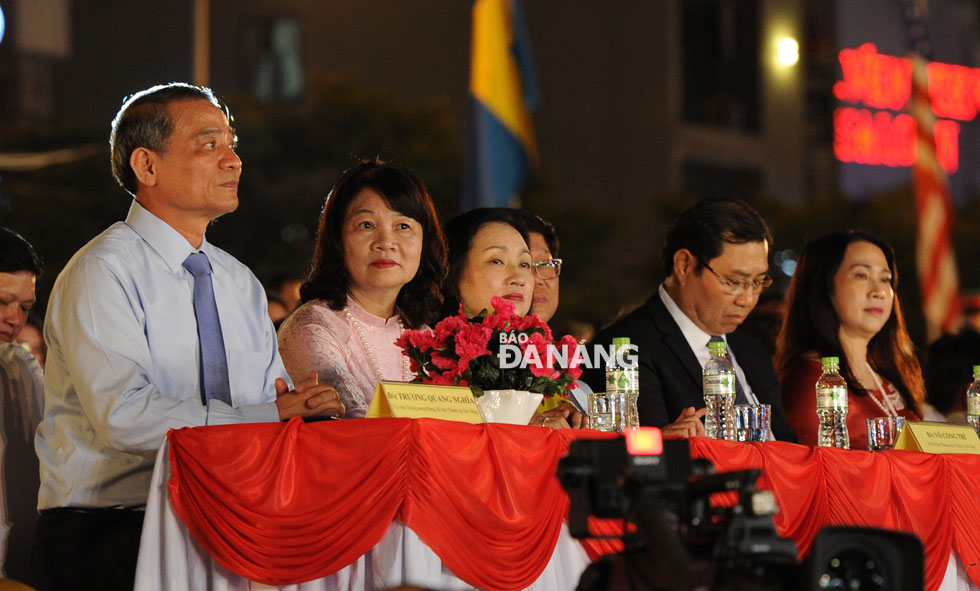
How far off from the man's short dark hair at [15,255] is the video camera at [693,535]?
2307 mm

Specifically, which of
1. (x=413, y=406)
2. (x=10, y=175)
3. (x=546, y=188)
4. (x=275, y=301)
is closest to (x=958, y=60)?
(x=546, y=188)

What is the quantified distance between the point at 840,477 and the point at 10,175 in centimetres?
1611

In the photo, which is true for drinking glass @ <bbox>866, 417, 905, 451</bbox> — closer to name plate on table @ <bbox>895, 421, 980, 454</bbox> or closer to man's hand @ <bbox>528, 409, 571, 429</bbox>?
name plate on table @ <bbox>895, 421, 980, 454</bbox>

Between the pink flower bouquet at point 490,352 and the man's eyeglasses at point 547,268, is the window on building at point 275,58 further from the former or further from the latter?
the pink flower bouquet at point 490,352

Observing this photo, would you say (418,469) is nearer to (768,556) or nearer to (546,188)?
(768,556)

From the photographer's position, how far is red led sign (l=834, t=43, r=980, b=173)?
97.5ft

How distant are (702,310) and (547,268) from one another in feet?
1.85

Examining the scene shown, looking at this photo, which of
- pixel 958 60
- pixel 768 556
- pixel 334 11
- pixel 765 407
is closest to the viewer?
pixel 768 556

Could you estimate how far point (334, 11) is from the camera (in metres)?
25.0

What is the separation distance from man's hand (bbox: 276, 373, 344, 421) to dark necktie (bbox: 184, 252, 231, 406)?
0.29 meters

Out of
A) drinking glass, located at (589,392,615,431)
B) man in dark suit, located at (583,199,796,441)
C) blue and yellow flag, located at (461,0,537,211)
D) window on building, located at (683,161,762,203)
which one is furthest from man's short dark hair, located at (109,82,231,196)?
window on building, located at (683,161,762,203)

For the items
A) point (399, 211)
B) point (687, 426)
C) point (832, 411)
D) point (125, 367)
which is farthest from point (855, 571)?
point (832, 411)

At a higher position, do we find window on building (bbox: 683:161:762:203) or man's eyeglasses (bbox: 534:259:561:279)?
window on building (bbox: 683:161:762:203)

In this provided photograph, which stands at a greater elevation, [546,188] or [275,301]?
[546,188]
